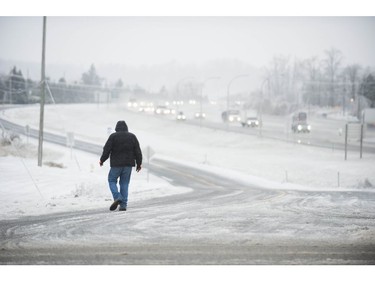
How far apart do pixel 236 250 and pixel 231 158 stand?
128 ft

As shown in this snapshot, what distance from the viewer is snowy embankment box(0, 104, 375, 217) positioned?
11.9 metres

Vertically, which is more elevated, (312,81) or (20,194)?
(312,81)

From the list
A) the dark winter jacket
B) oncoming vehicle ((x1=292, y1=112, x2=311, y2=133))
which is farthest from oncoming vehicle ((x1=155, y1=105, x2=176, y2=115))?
the dark winter jacket

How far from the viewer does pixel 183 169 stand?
1403 inches

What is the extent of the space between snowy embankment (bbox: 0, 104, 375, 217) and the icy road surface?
7.02 ft

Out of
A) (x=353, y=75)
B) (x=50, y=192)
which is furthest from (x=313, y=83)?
(x=50, y=192)

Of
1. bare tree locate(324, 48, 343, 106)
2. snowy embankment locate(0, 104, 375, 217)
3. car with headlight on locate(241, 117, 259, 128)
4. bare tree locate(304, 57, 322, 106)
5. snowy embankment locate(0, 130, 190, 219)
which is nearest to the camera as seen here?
snowy embankment locate(0, 130, 190, 219)

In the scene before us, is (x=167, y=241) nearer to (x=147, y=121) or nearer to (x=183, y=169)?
(x=183, y=169)

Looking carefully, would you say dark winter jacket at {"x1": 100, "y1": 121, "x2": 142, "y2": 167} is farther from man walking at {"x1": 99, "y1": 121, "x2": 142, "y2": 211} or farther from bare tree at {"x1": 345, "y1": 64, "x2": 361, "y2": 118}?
bare tree at {"x1": 345, "y1": 64, "x2": 361, "y2": 118}

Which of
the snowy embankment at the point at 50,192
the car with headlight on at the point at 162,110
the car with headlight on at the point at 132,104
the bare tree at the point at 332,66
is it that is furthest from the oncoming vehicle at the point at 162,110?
the snowy embankment at the point at 50,192

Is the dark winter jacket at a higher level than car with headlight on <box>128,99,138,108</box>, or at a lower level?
lower

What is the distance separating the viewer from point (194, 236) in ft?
22.5

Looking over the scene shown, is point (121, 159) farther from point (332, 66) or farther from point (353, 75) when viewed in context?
point (332, 66)
